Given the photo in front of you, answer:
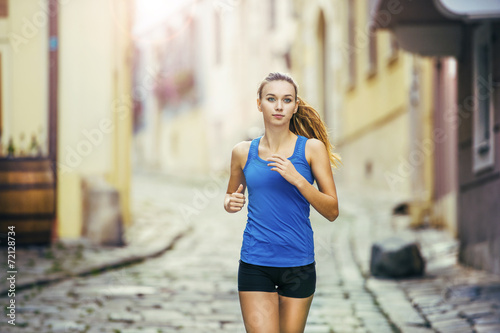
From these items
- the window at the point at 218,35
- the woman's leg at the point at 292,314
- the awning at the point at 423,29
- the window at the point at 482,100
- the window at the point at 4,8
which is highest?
the window at the point at 218,35

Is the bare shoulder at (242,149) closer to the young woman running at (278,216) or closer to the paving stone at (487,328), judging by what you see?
the young woman running at (278,216)

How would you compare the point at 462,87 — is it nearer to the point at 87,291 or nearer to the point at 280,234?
the point at 87,291

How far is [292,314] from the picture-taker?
3.06 m

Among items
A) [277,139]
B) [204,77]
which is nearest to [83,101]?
[277,139]

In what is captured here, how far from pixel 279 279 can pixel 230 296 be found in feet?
12.8

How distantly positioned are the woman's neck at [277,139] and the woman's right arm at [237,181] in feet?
0.32

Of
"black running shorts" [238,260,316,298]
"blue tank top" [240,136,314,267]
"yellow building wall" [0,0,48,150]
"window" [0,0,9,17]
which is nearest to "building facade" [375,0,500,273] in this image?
"blue tank top" [240,136,314,267]

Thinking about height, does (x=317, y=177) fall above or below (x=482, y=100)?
below

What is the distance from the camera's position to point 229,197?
3.13 metres

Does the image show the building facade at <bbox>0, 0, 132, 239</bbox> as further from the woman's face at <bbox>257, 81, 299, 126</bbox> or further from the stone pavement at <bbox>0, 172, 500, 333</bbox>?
the woman's face at <bbox>257, 81, 299, 126</bbox>

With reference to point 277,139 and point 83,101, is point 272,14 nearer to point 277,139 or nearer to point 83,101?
point 83,101

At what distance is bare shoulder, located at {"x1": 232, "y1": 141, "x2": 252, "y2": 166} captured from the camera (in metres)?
3.12

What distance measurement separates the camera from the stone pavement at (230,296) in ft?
18.3

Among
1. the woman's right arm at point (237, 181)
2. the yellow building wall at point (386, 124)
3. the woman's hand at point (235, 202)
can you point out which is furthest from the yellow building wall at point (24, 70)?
the woman's hand at point (235, 202)
